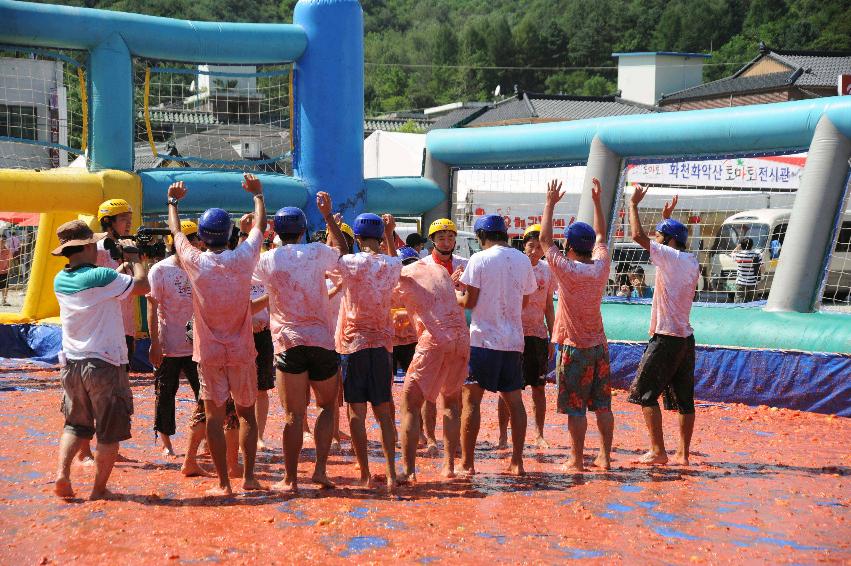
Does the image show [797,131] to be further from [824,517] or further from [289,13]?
[289,13]

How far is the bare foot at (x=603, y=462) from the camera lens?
7.16 m

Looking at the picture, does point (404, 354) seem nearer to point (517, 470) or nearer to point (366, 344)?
point (517, 470)

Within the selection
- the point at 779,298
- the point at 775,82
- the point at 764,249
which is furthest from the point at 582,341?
the point at 775,82

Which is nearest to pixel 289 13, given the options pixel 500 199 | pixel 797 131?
pixel 500 199

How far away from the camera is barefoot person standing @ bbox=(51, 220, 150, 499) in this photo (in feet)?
19.3

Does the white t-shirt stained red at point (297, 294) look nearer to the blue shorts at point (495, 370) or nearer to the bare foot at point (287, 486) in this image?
the bare foot at point (287, 486)

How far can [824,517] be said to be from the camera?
580 cm

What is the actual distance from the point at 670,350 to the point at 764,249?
10179mm

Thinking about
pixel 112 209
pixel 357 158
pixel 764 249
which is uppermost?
pixel 357 158

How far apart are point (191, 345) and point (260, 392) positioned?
63cm

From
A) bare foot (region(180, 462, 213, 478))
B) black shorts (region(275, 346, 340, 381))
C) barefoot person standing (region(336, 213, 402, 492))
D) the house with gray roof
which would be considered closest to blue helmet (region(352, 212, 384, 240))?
barefoot person standing (region(336, 213, 402, 492))

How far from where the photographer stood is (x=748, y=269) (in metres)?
16.4

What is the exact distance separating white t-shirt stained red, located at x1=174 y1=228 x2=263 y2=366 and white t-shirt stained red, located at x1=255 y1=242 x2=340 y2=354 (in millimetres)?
187

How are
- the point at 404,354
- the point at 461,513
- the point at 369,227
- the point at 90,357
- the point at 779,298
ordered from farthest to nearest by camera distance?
1. the point at 779,298
2. the point at 404,354
3. the point at 369,227
4. the point at 90,357
5. the point at 461,513
